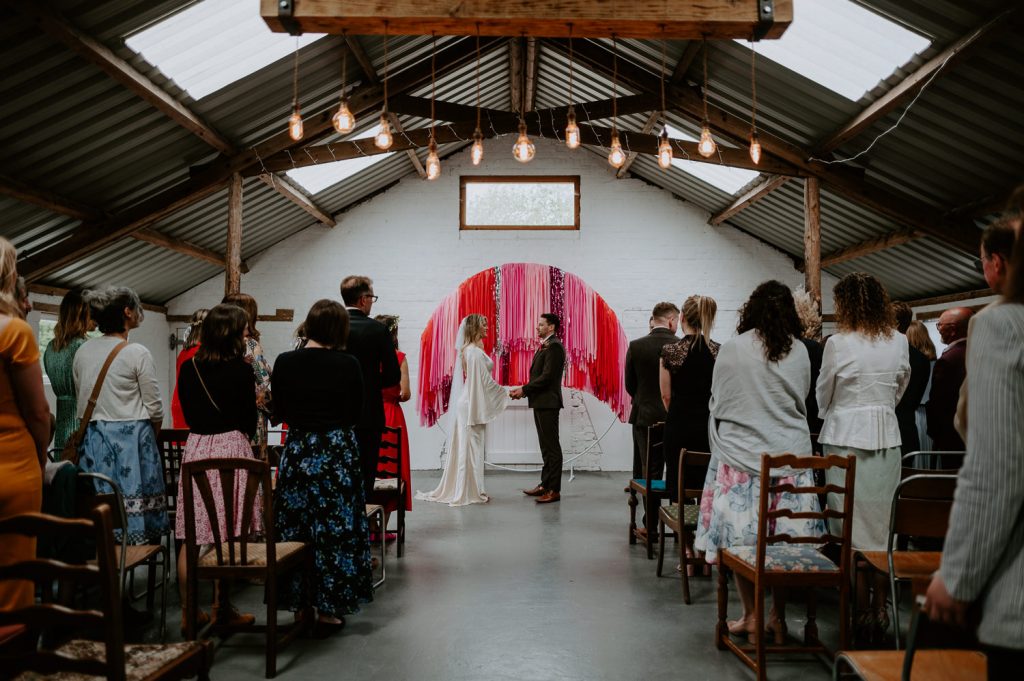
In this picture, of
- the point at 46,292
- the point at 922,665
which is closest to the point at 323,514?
the point at 922,665

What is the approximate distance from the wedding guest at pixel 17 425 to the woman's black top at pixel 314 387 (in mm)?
1149

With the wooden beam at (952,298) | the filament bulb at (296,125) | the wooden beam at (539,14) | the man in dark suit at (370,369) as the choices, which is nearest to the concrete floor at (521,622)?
the man in dark suit at (370,369)

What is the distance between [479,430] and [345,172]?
3858 millimetres

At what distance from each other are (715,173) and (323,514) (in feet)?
21.7

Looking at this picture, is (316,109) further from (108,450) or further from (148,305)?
(108,450)

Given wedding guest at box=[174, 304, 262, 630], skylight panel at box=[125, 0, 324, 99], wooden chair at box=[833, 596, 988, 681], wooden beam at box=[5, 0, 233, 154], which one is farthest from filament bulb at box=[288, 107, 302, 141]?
wooden chair at box=[833, 596, 988, 681]

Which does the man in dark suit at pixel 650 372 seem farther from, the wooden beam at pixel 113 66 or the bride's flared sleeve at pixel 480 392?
the wooden beam at pixel 113 66

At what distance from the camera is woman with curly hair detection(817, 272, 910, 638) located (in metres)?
2.89

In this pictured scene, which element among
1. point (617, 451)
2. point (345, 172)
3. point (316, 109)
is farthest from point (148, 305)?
point (617, 451)

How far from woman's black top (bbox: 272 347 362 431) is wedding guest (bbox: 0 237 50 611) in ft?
3.77

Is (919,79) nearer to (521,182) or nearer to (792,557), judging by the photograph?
(792,557)

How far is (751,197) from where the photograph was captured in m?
7.82

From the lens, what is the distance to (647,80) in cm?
686

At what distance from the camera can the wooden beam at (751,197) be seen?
7320 mm
